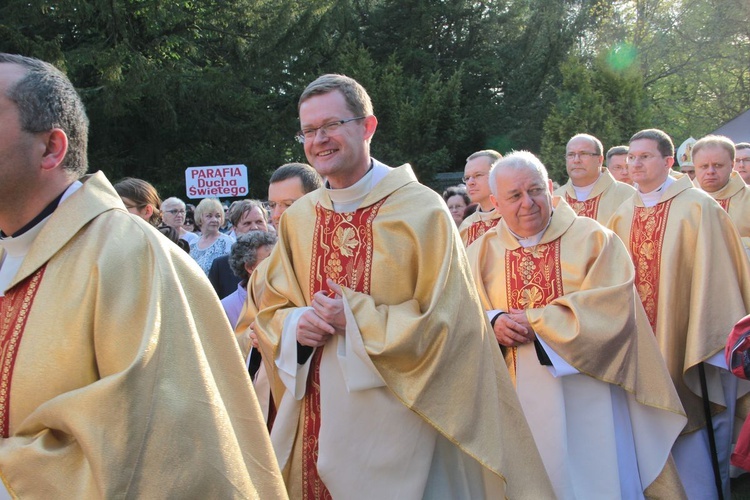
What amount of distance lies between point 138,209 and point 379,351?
2141 mm

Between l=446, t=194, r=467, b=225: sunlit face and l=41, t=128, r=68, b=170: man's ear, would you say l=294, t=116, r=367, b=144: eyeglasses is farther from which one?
l=446, t=194, r=467, b=225: sunlit face

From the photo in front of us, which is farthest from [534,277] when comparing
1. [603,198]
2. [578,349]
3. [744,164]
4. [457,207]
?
[744,164]

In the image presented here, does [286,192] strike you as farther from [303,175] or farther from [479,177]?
[479,177]

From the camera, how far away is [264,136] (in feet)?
80.8

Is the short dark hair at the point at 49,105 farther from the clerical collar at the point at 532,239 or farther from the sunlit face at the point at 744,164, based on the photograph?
the sunlit face at the point at 744,164

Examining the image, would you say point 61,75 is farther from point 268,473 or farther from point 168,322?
point 268,473

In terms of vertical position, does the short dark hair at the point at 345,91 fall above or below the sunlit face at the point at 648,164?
above

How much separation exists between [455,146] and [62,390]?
26379 millimetres

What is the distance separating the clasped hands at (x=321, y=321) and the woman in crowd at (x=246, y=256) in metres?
1.48

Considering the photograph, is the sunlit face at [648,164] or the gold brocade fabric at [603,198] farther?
the gold brocade fabric at [603,198]

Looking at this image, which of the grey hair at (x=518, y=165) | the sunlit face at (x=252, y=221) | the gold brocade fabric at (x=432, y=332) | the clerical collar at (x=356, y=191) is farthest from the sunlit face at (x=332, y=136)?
the sunlit face at (x=252, y=221)

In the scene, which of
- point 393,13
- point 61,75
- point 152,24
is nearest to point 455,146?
point 393,13

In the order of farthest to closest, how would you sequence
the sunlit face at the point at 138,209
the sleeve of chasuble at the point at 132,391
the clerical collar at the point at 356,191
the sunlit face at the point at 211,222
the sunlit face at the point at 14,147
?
the sunlit face at the point at 211,222
the sunlit face at the point at 138,209
the clerical collar at the point at 356,191
the sunlit face at the point at 14,147
the sleeve of chasuble at the point at 132,391

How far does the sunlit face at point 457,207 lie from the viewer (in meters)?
7.87
